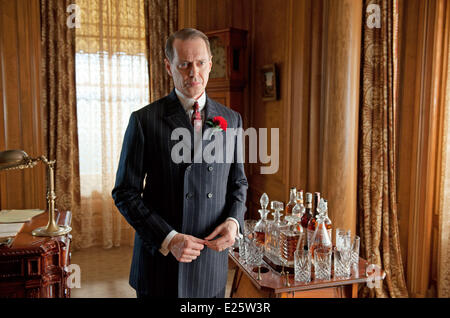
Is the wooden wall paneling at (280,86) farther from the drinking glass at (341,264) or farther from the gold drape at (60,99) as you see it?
the gold drape at (60,99)

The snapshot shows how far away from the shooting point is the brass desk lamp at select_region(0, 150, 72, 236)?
1997mm

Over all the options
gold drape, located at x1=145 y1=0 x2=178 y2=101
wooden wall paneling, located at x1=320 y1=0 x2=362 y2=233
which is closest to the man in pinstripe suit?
wooden wall paneling, located at x1=320 y1=0 x2=362 y2=233

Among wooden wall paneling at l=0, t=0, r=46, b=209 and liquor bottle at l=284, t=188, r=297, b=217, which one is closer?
liquor bottle at l=284, t=188, r=297, b=217

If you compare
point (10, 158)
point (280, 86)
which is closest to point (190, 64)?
point (10, 158)

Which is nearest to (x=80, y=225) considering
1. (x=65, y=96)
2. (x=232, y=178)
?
(x=65, y=96)

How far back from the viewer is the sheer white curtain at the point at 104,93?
5.18m

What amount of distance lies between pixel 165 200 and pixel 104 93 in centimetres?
398

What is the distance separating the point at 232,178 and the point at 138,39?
13.2 ft

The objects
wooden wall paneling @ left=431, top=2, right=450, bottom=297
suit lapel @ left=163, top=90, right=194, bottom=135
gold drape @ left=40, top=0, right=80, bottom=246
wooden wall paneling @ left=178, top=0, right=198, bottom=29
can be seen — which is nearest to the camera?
suit lapel @ left=163, top=90, right=194, bottom=135

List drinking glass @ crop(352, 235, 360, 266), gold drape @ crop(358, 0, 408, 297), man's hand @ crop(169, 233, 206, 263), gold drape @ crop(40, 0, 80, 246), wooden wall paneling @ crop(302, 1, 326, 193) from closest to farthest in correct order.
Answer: man's hand @ crop(169, 233, 206, 263) < drinking glass @ crop(352, 235, 360, 266) < gold drape @ crop(358, 0, 408, 297) < wooden wall paneling @ crop(302, 1, 326, 193) < gold drape @ crop(40, 0, 80, 246)

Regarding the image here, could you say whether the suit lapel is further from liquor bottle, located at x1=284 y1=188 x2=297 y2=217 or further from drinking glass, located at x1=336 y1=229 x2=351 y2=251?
drinking glass, located at x1=336 y1=229 x2=351 y2=251

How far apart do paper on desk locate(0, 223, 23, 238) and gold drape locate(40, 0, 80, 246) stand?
262 cm

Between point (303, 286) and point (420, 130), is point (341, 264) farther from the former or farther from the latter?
point (420, 130)

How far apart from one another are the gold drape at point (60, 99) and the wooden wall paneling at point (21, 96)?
0.18 meters
